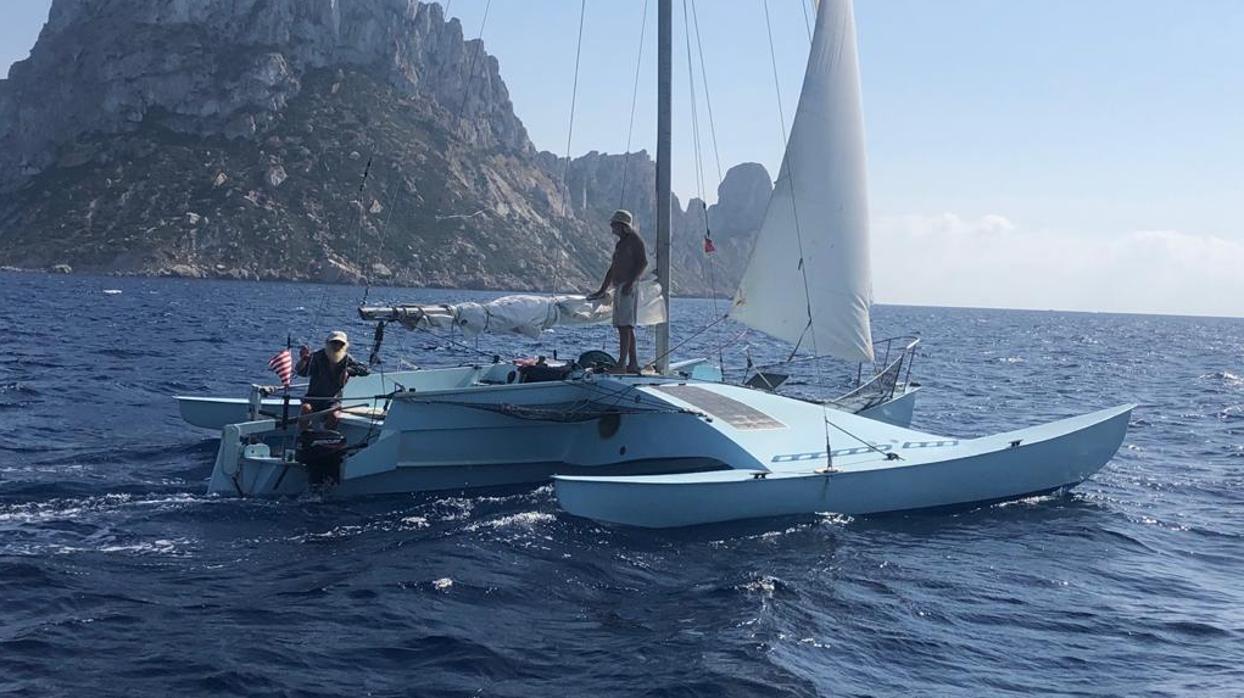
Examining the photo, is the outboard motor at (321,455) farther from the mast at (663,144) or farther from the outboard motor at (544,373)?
the mast at (663,144)

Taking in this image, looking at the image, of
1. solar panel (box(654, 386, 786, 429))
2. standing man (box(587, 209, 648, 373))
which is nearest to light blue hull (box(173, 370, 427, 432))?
standing man (box(587, 209, 648, 373))

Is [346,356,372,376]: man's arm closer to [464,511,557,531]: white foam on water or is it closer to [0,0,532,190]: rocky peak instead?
[464,511,557,531]: white foam on water

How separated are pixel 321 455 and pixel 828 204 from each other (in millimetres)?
7298

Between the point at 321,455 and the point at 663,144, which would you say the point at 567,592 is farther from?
the point at 663,144

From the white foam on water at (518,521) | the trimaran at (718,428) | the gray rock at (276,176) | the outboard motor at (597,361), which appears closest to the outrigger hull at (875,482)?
the trimaran at (718,428)

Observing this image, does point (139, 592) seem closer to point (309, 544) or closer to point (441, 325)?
point (309, 544)

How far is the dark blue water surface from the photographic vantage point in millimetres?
6617

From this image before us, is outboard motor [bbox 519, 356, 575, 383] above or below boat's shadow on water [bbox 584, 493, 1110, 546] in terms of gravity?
above

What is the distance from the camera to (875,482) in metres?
11.0

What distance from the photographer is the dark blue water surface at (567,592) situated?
21.7ft

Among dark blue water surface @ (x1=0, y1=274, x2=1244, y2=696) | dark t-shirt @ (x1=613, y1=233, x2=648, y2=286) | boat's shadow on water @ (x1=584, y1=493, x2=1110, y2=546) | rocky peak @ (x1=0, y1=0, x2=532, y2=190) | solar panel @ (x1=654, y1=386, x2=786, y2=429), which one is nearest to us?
dark blue water surface @ (x1=0, y1=274, x2=1244, y2=696)

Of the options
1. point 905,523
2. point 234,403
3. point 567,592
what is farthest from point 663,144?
point 234,403

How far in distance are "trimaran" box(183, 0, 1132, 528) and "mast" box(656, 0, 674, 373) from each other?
0.10ft

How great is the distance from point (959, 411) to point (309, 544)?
17345 millimetres
